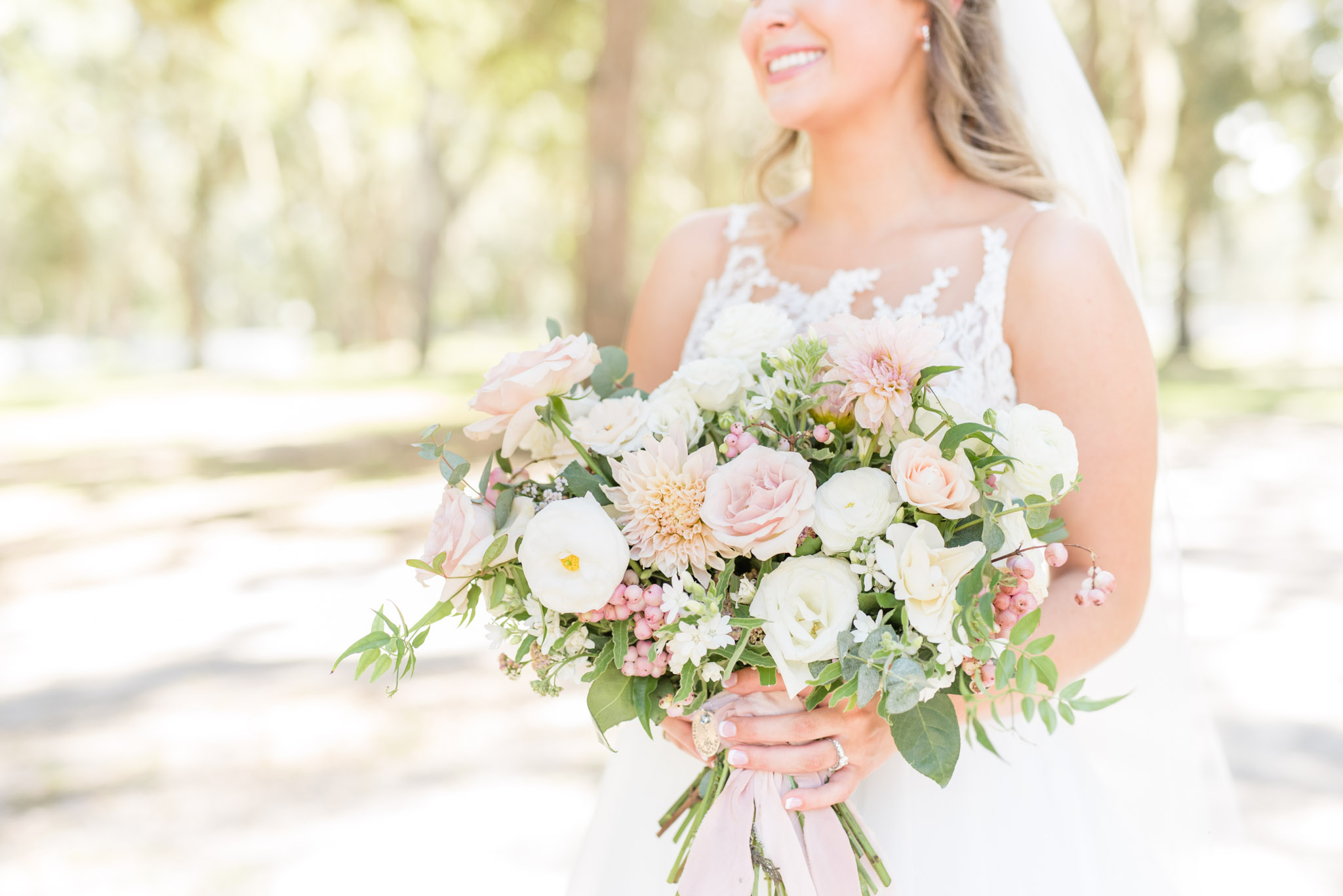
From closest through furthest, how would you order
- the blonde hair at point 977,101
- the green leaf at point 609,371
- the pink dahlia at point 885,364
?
the pink dahlia at point 885,364 → the green leaf at point 609,371 → the blonde hair at point 977,101

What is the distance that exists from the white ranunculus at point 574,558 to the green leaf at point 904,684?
37 cm

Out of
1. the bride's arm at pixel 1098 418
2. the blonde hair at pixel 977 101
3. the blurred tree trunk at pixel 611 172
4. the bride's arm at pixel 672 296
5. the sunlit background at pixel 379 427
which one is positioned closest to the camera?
the bride's arm at pixel 1098 418

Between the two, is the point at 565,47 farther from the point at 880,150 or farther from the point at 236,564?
the point at 880,150

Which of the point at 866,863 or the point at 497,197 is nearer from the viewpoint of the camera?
the point at 866,863

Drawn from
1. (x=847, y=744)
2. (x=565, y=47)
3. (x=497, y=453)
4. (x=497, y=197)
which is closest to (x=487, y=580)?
(x=497, y=453)

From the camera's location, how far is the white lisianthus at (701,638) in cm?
135

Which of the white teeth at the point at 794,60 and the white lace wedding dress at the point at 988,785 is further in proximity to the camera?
the white teeth at the point at 794,60

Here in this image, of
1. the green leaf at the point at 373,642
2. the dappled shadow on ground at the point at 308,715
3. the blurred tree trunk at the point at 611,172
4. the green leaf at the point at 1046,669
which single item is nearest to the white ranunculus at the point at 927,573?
the green leaf at the point at 1046,669

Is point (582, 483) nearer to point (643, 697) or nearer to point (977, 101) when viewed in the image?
point (643, 697)

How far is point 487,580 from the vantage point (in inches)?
59.0

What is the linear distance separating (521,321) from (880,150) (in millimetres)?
51310

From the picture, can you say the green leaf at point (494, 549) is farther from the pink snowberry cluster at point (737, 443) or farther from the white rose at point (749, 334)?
the white rose at point (749, 334)

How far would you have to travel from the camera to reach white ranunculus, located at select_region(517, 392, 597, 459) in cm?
155

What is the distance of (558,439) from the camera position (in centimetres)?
157
